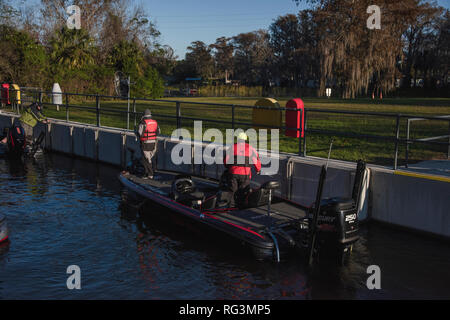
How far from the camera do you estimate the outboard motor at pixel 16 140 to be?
1684 centimetres

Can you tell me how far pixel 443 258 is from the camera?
26.5 feet

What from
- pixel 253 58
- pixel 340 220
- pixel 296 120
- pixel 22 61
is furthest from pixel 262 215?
pixel 253 58

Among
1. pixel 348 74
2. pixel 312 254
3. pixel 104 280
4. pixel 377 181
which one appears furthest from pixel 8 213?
pixel 348 74

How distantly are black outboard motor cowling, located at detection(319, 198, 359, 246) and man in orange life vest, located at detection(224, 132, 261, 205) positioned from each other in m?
1.93

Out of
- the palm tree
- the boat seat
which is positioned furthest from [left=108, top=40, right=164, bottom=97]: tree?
the boat seat

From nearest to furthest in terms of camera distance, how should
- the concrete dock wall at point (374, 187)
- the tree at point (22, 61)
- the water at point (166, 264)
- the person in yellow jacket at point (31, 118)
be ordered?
the water at point (166, 264) → the concrete dock wall at point (374, 187) → the person in yellow jacket at point (31, 118) → the tree at point (22, 61)

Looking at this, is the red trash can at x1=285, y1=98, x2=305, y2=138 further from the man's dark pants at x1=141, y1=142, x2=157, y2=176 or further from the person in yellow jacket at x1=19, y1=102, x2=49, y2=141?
the person in yellow jacket at x1=19, y1=102, x2=49, y2=141

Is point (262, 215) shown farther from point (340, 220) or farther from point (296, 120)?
point (296, 120)

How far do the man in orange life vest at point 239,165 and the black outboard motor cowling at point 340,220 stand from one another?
6.33ft

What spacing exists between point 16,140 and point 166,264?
1133 cm

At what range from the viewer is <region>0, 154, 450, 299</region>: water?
22.4 feet

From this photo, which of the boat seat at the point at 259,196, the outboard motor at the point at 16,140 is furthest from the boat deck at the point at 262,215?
the outboard motor at the point at 16,140

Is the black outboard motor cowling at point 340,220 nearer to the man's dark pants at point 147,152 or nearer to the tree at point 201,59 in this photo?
the man's dark pants at point 147,152
